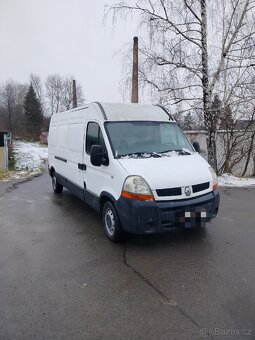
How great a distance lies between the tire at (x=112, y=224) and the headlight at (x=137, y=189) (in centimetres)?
56

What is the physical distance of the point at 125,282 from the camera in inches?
130

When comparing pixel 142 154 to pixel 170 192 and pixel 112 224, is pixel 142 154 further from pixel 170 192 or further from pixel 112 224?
pixel 112 224

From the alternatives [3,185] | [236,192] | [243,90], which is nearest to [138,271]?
[236,192]

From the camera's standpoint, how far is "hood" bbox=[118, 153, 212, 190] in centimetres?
391

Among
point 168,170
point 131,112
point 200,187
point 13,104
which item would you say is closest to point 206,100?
point 131,112

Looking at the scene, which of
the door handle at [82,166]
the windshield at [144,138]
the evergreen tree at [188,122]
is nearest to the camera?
the windshield at [144,138]

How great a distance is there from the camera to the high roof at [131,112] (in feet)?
16.2

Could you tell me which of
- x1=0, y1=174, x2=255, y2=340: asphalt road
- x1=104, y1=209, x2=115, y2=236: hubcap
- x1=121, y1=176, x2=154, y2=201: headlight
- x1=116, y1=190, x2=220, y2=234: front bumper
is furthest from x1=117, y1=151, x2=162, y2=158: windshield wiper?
x1=0, y1=174, x2=255, y2=340: asphalt road

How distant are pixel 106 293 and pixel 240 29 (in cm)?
1002

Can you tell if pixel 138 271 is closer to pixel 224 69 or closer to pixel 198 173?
pixel 198 173

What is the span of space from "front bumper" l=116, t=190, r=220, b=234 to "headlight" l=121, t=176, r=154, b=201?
0.23 ft

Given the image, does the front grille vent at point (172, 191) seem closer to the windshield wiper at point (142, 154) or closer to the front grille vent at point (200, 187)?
the front grille vent at point (200, 187)

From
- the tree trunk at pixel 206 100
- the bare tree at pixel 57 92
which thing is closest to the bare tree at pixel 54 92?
the bare tree at pixel 57 92

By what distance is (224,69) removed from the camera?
9.70 meters
